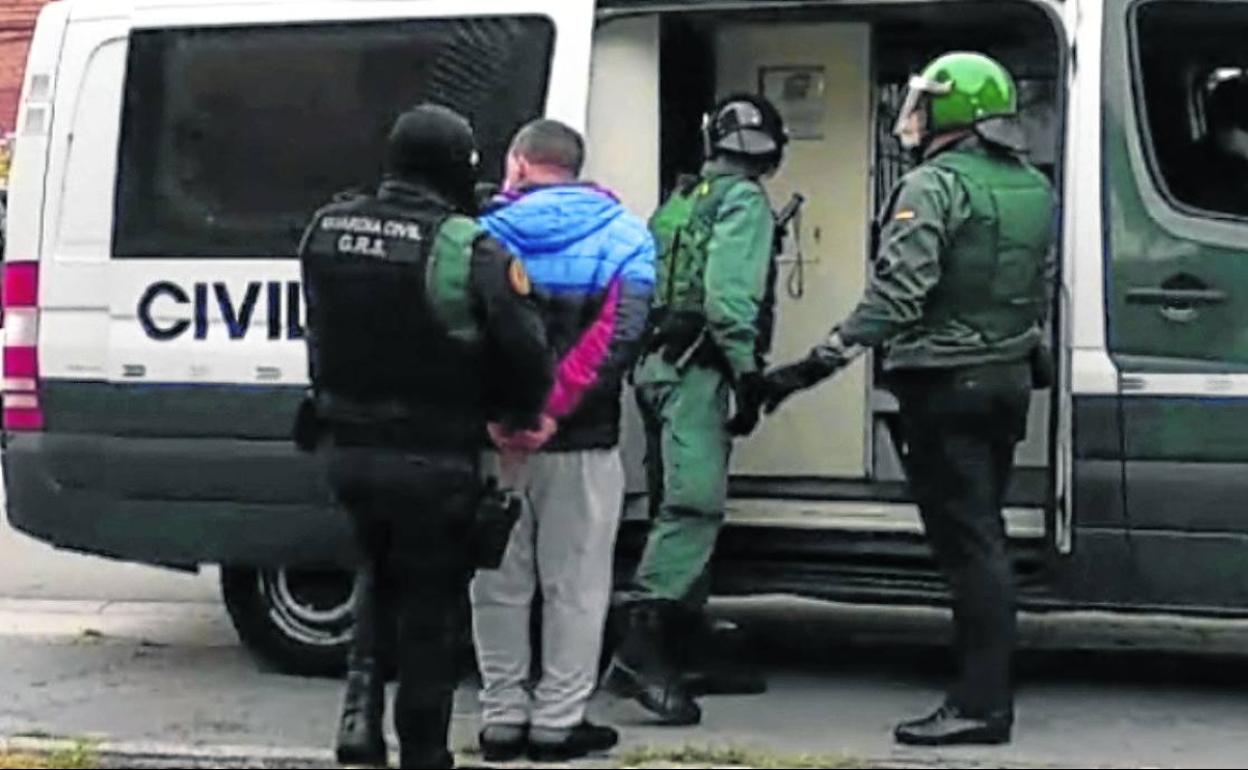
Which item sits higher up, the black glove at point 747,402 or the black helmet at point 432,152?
the black helmet at point 432,152

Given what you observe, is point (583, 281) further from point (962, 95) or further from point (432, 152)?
point (962, 95)

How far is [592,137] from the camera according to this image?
26.7 ft

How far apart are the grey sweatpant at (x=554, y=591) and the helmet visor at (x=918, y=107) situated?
1195mm

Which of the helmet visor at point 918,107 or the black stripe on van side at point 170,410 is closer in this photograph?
the helmet visor at point 918,107

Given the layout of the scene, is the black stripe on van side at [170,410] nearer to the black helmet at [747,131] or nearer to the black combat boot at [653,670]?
the black combat boot at [653,670]

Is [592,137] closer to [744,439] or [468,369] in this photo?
[744,439]

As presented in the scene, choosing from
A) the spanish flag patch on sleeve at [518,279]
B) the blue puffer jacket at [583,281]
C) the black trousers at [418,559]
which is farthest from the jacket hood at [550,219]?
the black trousers at [418,559]

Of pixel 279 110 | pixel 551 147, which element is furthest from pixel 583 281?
pixel 279 110

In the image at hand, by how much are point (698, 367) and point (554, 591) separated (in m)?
0.96

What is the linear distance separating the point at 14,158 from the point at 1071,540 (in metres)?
3.58

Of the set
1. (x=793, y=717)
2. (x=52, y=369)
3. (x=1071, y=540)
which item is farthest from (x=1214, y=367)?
(x=52, y=369)

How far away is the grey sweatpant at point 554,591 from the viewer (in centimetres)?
708

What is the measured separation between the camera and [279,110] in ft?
27.5

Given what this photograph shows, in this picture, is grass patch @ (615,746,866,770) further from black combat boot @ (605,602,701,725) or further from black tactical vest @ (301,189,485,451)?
black tactical vest @ (301,189,485,451)
